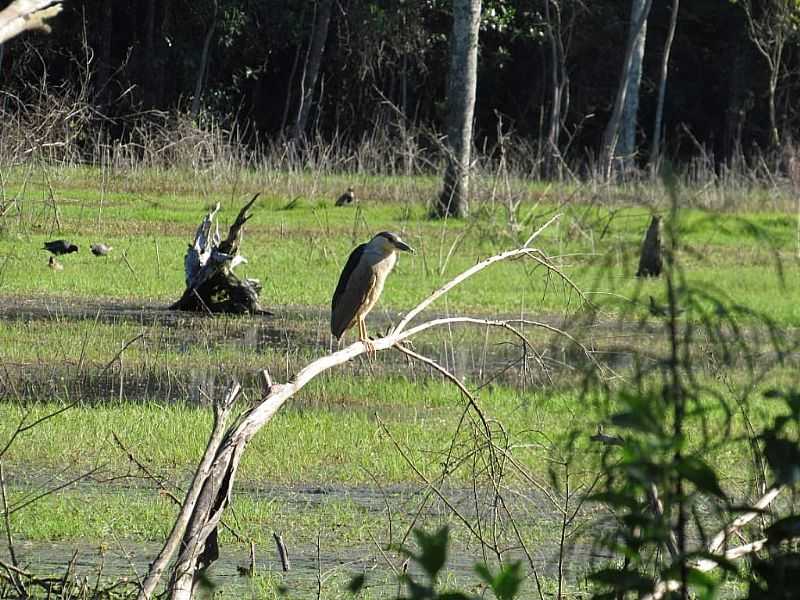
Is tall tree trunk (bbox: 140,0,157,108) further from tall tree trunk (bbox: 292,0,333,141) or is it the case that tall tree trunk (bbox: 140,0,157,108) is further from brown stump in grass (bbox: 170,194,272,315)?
brown stump in grass (bbox: 170,194,272,315)

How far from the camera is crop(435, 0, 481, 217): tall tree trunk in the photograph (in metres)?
20.0

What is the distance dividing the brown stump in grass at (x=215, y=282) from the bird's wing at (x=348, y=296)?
4.61 meters

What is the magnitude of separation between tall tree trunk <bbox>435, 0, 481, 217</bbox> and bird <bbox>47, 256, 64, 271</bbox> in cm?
679

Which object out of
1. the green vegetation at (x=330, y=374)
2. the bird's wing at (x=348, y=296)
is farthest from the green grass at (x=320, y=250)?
the bird's wing at (x=348, y=296)

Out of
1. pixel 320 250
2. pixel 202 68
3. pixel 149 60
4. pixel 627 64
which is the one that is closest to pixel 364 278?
pixel 320 250

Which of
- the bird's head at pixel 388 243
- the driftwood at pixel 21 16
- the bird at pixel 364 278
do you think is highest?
the driftwood at pixel 21 16

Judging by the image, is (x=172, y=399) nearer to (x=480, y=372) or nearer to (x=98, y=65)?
(x=480, y=372)

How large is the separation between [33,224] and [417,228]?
4945 millimetres

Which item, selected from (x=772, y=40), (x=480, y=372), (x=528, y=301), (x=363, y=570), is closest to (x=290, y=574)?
(x=363, y=570)

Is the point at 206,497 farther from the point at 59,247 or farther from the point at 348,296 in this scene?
the point at 59,247

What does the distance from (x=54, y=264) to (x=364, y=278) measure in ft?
24.9

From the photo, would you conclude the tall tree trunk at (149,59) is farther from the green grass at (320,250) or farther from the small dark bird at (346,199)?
the small dark bird at (346,199)

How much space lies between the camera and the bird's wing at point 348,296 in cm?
760

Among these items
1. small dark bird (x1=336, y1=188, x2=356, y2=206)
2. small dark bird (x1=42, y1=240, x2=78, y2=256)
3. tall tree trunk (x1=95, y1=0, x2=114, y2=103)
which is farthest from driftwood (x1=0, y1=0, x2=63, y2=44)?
tall tree trunk (x1=95, y1=0, x2=114, y2=103)
